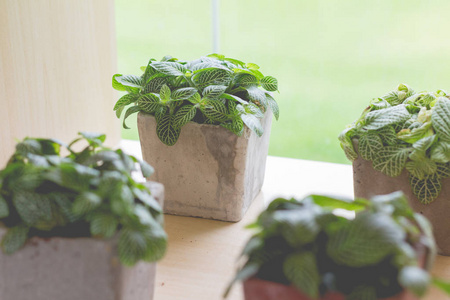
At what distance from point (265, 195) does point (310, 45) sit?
3.71m

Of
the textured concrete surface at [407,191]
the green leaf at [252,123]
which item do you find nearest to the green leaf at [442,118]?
the textured concrete surface at [407,191]

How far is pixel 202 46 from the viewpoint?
15.4ft

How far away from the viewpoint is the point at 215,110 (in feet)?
3.88

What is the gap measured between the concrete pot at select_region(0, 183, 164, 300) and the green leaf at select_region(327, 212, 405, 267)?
1.01ft

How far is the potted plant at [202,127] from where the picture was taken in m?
1.19

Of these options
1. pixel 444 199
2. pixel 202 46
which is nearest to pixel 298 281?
pixel 444 199

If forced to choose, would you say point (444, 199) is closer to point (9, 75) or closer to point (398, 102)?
point (398, 102)

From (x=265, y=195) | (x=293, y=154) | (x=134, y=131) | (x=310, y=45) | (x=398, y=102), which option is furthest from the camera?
(x=310, y=45)

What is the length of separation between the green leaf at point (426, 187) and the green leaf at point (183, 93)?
1.62 feet

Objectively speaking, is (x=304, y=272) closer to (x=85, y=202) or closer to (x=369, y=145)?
(x=85, y=202)

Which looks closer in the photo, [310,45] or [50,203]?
[50,203]

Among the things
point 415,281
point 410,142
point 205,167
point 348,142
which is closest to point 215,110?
point 205,167

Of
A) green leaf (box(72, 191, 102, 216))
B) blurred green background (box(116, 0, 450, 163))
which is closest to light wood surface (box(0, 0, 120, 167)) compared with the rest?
green leaf (box(72, 191, 102, 216))

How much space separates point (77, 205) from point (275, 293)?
0.29 meters
